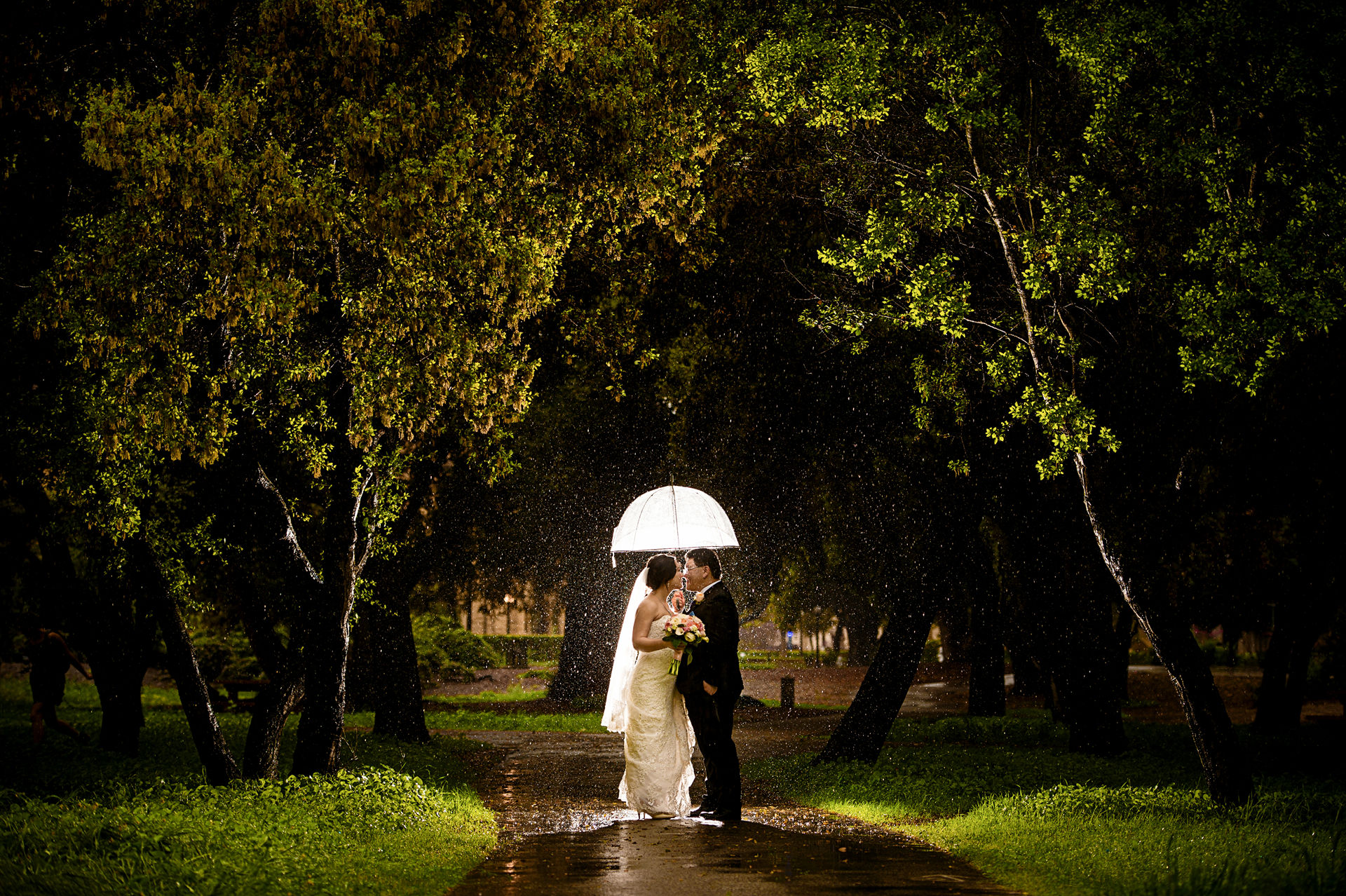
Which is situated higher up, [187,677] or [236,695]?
[187,677]

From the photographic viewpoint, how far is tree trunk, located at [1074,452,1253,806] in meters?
10.4

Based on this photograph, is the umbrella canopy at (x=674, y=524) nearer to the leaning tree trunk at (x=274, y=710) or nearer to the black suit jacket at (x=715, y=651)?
the black suit jacket at (x=715, y=651)

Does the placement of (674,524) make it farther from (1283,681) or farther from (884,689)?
(1283,681)

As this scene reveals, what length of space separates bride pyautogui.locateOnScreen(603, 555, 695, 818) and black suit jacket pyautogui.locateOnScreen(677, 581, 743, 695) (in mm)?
363

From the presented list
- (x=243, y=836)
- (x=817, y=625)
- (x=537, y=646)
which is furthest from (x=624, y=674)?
(x=537, y=646)

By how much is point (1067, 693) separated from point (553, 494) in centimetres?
1309

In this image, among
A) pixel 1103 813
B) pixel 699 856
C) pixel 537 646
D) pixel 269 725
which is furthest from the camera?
pixel 537 646

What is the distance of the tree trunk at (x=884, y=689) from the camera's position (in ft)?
53.4

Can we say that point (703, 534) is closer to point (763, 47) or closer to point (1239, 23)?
point (763, 47)

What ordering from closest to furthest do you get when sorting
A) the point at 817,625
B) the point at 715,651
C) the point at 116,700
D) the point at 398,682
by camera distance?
the point at 715,651 < the point at 116,700 < the point at 398,682 < the point at 817,625

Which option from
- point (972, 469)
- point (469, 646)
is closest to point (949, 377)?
point (972, 469)

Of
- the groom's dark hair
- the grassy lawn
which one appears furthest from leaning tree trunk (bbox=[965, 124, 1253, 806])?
the groom's dark hair

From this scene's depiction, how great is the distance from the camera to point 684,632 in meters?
9.67

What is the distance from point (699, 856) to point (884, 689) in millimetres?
9434
